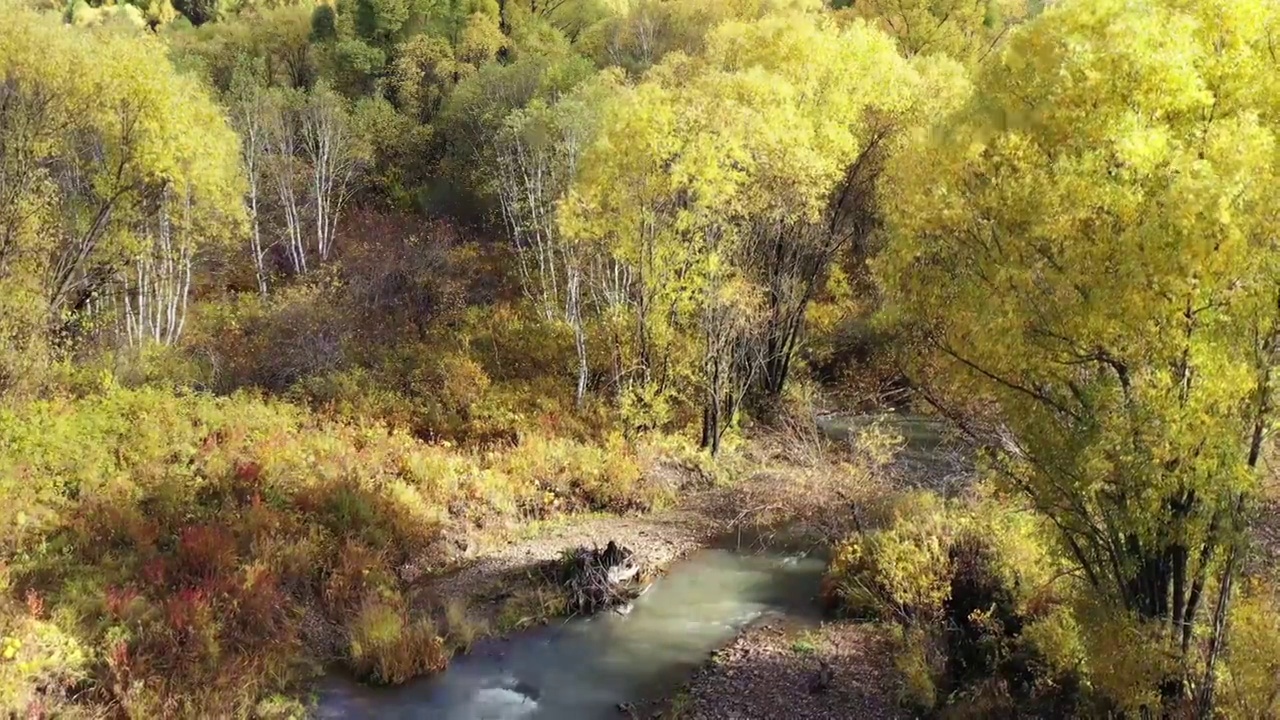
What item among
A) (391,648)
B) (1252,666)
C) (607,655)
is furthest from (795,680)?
(391,648)

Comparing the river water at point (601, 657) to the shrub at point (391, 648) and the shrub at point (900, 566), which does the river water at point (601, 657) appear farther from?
the shrub at point (900, 566)

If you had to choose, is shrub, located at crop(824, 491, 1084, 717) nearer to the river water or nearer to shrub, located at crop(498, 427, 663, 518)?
the river water

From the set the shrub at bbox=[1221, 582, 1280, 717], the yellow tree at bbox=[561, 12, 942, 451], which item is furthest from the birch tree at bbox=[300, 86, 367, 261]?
the shrub at bbox=[1221, 582, 1280, 717]

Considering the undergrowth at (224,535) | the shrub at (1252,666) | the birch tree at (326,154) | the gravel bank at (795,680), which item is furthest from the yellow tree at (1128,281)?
the birch tree at (326,154)

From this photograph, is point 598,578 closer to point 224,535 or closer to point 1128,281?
point 224,535

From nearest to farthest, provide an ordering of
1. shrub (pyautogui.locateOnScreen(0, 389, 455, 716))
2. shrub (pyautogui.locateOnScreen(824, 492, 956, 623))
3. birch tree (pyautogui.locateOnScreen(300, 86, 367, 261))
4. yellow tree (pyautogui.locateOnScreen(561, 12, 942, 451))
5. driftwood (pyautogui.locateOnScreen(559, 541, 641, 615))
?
shrub (pyautogui.locateOnScreen(0, 389, 455, 716)) → shrub (pyautogui.locateOnScreen(824, 492, 956, 623)) → driftwood (pyautogui.locateOnScreen(559, 541, 641, 615)) → yellow tree (pyautogui.locateOnScreen(561, 12, 942, 451)) → birch tree (pyautogui.locateOnScreen(300, 86, 367, 261))
